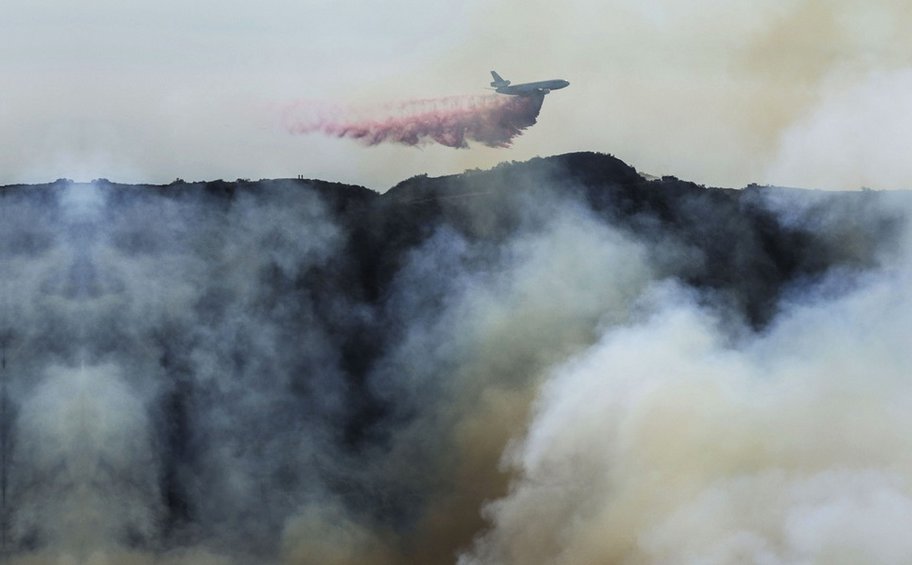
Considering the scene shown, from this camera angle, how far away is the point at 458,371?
225 feet

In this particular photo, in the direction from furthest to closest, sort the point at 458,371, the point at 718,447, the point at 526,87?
the point at 526,87
the point at 458,371
the point at 718,447

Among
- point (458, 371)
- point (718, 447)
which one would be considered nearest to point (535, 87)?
point (458, 371)

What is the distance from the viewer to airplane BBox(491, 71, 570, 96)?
3004 inches

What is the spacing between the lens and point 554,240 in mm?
73062

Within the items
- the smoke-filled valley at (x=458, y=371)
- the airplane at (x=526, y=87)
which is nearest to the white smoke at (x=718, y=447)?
the smoke-filled valley at (x=458, y=371)

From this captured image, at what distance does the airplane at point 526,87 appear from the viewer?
250 feet

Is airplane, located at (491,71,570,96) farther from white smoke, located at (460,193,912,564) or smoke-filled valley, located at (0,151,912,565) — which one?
white smoke, located at (460,193,912,564)

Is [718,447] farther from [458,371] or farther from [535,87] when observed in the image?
[535,87]

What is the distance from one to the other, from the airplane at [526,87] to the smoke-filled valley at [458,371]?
146 inches

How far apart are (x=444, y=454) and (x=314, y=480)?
4.39 metres

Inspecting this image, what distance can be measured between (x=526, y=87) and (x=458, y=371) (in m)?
14.3

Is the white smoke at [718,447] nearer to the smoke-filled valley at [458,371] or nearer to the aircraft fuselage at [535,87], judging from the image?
the smoke-filled valley at [458,371]

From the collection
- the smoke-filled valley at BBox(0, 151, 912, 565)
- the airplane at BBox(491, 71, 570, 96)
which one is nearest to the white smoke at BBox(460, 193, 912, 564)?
the smoke-filled valley at BBox(0, 151, 912, 565)

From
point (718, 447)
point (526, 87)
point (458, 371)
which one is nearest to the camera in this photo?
point (718, 447)
